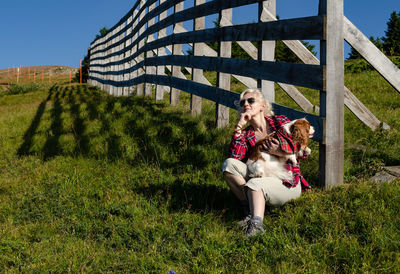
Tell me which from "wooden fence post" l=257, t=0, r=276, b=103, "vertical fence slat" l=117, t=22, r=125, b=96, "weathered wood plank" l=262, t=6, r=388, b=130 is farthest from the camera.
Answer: "vertical fence slat" l=117, t=22, r=125, b=96

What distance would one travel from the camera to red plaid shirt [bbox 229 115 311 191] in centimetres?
309

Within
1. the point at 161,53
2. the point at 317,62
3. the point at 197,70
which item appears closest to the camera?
the point at 317,62

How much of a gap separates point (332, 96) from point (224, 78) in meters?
2.47

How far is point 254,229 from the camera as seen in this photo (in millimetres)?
2939

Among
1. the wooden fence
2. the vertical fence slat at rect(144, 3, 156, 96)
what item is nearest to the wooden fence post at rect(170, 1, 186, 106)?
the wooden fence

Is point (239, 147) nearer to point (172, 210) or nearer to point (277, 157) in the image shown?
point (277, 157)

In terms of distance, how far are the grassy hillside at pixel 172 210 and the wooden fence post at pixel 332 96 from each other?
200 millimetres

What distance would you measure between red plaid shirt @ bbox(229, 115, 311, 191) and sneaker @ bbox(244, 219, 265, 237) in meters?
0.44

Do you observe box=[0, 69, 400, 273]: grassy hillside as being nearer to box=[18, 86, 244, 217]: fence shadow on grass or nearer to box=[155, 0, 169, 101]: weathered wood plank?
box=[18, 86, 244, 217]: fence shadow on grass

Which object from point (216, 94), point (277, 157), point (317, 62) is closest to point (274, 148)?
point (277, 157)

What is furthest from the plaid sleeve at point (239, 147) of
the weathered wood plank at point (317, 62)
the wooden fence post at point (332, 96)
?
the weathered wood plank at point (317, 62)

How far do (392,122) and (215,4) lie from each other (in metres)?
3.12

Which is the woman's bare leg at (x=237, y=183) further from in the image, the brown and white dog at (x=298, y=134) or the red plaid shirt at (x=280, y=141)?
the brown and white dog at (x=298, y=134)

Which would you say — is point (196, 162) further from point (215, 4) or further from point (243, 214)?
point (215, 4)
